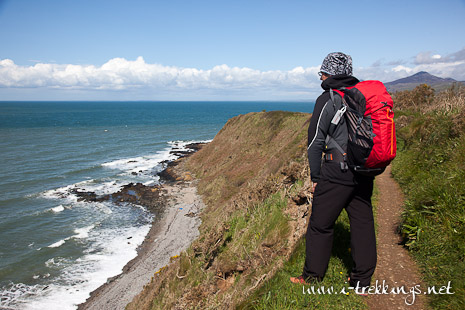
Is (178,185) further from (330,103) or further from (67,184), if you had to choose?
→ (330,103)

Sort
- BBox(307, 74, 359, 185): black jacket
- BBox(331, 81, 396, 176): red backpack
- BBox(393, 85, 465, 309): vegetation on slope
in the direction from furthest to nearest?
1. BBox(393, 85, 465, 309): vegetation on slope
2. BBox(307, 74, 359, 185): black jacket
3. BBox(331, 81, 396, 176): red backpack

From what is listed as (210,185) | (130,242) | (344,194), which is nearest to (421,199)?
(344,194)

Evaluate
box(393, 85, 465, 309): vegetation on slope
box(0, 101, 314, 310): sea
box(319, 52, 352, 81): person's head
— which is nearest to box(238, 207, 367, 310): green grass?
box(393, 85, 465, 309): vegetation on slope

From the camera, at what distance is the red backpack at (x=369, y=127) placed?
9.93 feet

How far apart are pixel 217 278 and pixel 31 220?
23072 mm

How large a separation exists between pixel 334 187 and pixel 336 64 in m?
1.57

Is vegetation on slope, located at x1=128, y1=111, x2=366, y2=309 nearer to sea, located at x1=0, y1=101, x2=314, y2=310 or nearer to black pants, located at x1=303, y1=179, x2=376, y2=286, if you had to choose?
black pants, located at x1=303, y1=179, x2=376, y2=286

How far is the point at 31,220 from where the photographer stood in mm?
23031

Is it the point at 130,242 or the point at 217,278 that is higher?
the point at 217,278

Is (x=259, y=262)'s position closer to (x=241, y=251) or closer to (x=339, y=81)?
(x=241, y=251)

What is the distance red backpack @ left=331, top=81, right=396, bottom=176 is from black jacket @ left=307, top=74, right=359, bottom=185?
124 mm

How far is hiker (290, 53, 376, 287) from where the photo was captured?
3.45m

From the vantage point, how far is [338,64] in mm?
3588

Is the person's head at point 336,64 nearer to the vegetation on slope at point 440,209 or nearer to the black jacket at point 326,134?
the black jacket at point 326,134
